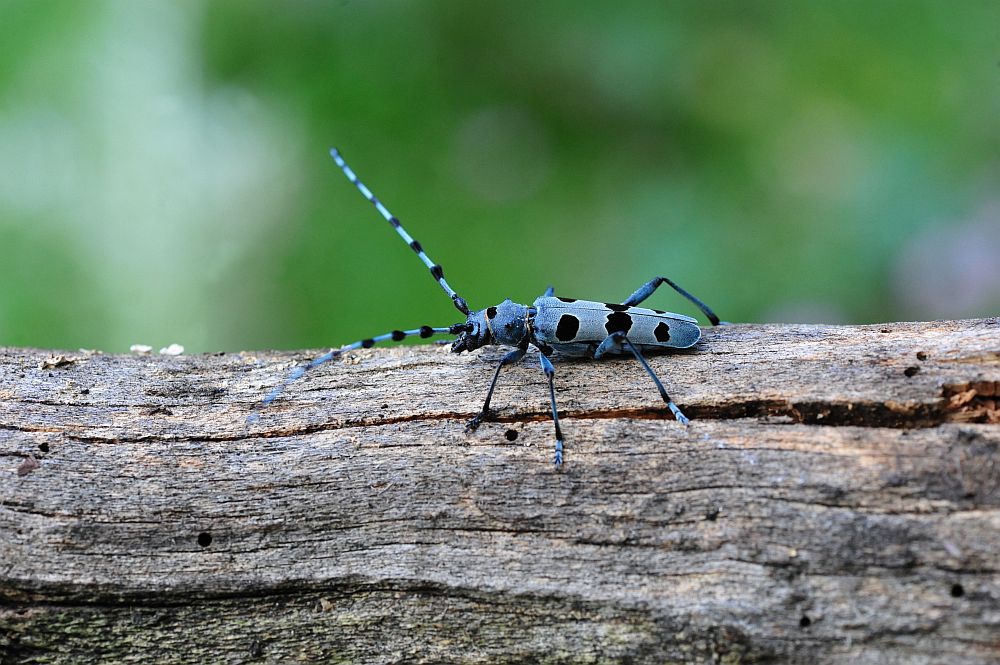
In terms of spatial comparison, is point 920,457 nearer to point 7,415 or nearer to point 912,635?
point 912,635

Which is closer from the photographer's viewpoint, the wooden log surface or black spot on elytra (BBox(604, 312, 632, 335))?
the wooden log surface

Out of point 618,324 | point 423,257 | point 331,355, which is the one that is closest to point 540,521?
point 618,324

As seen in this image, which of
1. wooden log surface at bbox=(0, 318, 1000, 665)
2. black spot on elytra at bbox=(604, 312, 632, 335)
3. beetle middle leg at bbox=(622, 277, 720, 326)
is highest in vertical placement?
beetle middle leg at bbox=(622, 277, 720, 326)

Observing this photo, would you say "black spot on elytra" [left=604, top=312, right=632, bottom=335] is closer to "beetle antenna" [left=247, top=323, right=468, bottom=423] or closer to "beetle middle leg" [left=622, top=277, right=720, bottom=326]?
"beetle middle leg" [left=622, top=277, right=720, bottom=326]

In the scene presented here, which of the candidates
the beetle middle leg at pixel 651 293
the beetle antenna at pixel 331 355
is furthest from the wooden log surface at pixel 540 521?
the beetle middle leg at pixel 651 293

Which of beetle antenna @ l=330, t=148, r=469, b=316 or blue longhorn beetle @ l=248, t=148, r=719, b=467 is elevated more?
beetle antenna @ l=330, t=148, r=469, b=316

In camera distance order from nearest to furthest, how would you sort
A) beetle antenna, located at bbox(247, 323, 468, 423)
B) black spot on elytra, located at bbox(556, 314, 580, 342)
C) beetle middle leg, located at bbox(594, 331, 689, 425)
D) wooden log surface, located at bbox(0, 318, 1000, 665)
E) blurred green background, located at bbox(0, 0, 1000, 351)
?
wooden log surface, located at bbox(0, 318, 1000, 665) → beetle middle leg, located at bbox(594, 331, 689, 425) → beetle antenna, located at bbox(247, 323, 468, 423) → black spot on elytra, located at bbox(556, 314, 580, 342) → blurred green background, located at bbox(0, 0, 1000, 351)

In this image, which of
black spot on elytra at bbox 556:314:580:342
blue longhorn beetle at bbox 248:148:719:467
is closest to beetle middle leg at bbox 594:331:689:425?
blue longhorn beetle at bbox 248:148:719:467
